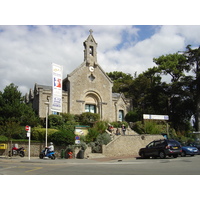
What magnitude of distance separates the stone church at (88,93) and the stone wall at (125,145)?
10.9m

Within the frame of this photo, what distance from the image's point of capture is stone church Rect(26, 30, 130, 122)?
3672cm

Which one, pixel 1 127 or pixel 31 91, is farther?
pixel 31 91

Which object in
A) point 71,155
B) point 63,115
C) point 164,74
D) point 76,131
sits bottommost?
point 71,155

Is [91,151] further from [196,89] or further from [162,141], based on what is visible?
[196,89]

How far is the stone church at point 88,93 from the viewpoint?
36716 millimetres

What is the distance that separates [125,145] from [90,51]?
1874 centimetres

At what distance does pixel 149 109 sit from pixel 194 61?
11.5m

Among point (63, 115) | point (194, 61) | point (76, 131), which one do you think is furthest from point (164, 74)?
point (76, 131)

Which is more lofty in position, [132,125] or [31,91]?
[31,91]

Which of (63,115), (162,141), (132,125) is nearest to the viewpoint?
(162,141)

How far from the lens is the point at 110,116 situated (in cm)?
3978

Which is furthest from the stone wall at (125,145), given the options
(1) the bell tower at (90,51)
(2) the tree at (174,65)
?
(2) the tree at (174,65)

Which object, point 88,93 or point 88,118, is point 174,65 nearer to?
point 88,93

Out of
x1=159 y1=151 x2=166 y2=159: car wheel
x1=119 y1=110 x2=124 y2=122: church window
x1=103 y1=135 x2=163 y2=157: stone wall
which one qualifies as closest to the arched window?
x1=119 y1=110 x2=124 y2=122: church window
